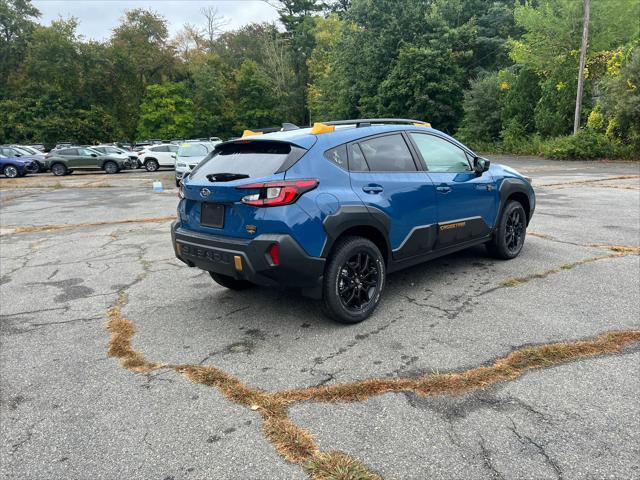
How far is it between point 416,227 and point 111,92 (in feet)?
171

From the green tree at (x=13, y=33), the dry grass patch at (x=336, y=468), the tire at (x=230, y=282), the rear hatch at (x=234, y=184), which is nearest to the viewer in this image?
the dry grass patch at (x=336, y=468)

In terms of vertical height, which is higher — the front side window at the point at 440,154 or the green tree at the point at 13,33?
the green tree at the point at 13,33

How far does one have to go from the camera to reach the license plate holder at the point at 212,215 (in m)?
3.81

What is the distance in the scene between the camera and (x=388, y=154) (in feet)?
14.1

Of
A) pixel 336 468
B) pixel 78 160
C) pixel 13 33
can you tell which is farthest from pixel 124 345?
pixel 13 33

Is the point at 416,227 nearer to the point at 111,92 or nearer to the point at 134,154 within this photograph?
the point at 134,154

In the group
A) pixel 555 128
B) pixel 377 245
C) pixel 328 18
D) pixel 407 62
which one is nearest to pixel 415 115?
pixel 407 62

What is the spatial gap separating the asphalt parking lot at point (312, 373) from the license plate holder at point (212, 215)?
0.91 meters

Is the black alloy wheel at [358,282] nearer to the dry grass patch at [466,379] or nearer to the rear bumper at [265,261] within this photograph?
the rear bumper at [265,261]

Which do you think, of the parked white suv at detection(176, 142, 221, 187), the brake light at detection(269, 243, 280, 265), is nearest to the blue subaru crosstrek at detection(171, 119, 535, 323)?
the brake light at detection(269, 243, 280, 265)

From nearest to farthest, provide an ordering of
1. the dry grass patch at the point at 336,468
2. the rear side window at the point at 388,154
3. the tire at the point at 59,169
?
the dry grass patch at the point at 336,468, the rear side window at the point at 388,154, the tire at the point at 59,169

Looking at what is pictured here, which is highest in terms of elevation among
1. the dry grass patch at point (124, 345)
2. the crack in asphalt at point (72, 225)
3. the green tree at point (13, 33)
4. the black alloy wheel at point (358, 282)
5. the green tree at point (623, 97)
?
the green tree at point (13, 33)

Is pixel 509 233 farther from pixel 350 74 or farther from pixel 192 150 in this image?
pixel 350 74

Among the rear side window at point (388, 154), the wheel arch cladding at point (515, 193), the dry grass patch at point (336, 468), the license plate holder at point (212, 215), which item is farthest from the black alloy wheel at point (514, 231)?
the dry grass patch at point (336, 468)
